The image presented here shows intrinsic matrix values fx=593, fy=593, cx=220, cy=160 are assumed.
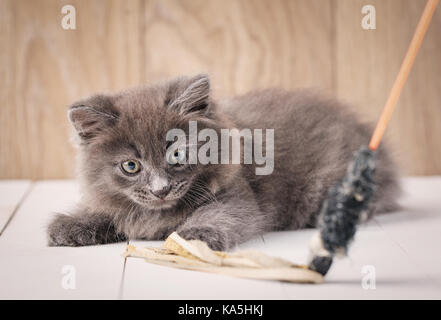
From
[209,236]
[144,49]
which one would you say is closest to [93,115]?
[209,236]

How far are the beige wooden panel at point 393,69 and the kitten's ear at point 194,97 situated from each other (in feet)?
4.61

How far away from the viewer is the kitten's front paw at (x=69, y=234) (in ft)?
6.63

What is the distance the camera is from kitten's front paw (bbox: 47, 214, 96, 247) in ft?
6.63

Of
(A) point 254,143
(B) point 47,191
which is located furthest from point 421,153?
(B) point 47,191

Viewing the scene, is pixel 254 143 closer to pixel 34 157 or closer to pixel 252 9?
pixel 252 9

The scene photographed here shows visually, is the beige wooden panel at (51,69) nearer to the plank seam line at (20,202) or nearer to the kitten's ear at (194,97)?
the plank seam line at (20,202)

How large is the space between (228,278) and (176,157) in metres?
0.48

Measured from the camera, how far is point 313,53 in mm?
3271

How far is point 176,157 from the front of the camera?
6.38 ft

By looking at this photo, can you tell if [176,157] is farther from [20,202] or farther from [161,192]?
[20,202]

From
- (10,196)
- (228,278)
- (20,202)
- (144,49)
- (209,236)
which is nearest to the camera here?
(228,278)

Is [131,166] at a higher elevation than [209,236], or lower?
higher

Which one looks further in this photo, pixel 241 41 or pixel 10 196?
pixel 241 41

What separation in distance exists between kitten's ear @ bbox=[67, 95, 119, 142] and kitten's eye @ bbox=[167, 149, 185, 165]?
232 mm
